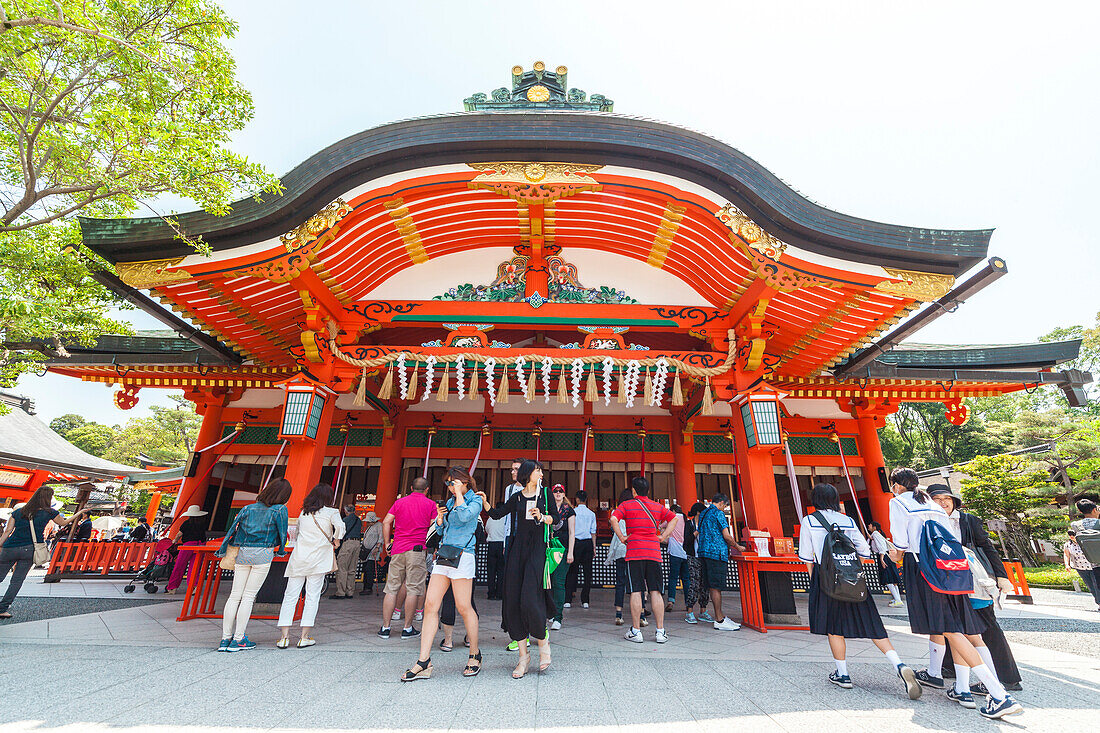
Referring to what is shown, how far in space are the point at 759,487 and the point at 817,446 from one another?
4592mm

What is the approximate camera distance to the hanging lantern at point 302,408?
249 inches

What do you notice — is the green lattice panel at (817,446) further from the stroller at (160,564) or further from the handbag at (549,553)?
the stroller at (160,564)

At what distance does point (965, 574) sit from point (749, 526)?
3.15 metres

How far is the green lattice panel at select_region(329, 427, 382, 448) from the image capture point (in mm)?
10180

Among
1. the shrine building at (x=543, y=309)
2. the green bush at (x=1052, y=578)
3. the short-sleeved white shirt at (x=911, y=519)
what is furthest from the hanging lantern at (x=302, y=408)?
the green bush at (x=1052, y=578)

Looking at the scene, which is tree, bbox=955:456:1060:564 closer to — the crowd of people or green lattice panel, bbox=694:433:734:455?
green lattice panel, bbox=694:433:734:455

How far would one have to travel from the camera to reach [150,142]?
198 inches

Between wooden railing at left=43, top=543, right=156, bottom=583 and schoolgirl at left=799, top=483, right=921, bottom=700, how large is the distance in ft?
37.2

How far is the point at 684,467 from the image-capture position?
9883 mm

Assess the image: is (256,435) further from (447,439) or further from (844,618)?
(844,618)

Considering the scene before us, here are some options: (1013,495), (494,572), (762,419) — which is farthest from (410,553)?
(1013,495)

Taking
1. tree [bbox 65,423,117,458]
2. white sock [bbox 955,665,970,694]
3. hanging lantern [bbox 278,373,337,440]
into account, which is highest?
tree [bbox 65,423,117,458]

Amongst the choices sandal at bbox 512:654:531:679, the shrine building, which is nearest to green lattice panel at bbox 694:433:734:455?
the shrine building

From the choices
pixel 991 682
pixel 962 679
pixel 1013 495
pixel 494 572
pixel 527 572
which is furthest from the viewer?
pixel 1013 495
